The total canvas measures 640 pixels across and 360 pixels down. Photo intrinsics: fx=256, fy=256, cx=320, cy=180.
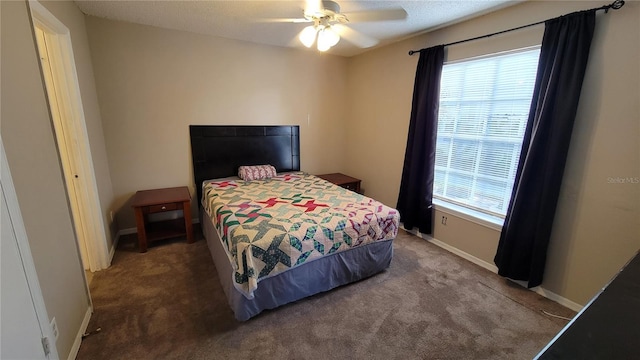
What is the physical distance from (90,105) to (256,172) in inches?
69.2

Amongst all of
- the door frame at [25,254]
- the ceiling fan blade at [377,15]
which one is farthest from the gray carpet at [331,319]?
the ceiling fan blade at [377,15]

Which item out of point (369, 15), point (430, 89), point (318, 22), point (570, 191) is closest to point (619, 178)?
point (570, 191)

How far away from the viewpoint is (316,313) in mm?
1912

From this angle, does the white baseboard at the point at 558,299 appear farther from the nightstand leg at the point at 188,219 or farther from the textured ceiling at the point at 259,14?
the nightstand leg at the point at 188,219

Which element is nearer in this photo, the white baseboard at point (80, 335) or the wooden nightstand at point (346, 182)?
the white baseboard at point (80, 335)

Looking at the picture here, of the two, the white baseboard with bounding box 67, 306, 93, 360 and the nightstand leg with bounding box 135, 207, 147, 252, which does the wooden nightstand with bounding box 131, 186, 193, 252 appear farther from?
the white baseboard with bounding box 67, 306, 93, 360

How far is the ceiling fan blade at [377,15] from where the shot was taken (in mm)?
2197

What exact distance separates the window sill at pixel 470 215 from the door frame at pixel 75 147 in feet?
10.8

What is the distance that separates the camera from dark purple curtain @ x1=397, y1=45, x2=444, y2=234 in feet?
9.27

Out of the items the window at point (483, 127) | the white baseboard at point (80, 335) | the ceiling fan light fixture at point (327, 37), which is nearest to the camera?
the white baseboard at point (80, 335)

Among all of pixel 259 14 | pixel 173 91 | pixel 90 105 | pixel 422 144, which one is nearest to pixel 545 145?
pixel 422 144

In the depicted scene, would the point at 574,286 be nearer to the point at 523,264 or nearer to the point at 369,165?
the point at 523,264

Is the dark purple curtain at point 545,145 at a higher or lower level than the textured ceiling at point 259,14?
lower

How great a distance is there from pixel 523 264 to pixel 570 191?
701mm
